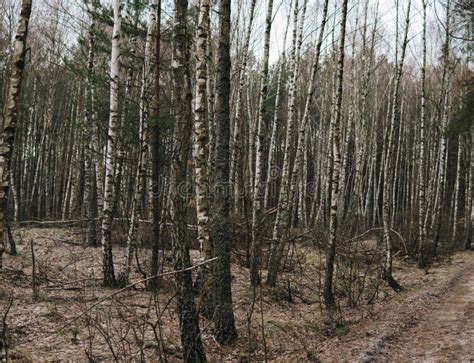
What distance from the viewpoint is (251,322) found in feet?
20.7

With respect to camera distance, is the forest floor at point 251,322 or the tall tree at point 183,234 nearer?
the tall tree at point 183,234

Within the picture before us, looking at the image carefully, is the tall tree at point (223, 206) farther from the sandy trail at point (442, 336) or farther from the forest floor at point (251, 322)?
the sandy trail at point (442, 336)

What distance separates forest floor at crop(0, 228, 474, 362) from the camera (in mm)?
4852

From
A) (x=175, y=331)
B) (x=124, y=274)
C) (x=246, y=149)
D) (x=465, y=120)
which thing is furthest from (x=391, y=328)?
(x=246, y=149)

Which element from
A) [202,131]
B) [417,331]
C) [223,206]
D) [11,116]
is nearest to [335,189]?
[417,331]

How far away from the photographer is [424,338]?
5855mm

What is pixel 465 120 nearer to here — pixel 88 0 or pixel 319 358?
pixel 319 358

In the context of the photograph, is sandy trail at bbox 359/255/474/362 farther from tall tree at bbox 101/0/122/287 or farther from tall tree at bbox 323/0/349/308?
tall tree at bbox 101/0/122/287

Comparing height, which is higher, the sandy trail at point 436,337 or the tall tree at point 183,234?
the tall tree at point 183,234

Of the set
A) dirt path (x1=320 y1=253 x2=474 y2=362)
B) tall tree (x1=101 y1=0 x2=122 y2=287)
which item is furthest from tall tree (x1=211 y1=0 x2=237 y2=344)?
tall tree (x1=101 y1=0 x2=122 y2=287)

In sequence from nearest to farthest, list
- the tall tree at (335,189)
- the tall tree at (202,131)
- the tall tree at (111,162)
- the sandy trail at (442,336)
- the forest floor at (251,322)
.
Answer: the forest floor at (251,322) → the tall tree at (202,131) → the sandy trail at (442,336) → the tall tree at (335,189) → the tall tree at (111,162)

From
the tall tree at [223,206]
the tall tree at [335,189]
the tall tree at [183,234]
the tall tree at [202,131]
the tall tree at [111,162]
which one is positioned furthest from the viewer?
the tall tree at [111,162]

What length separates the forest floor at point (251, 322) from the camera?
4852 mm

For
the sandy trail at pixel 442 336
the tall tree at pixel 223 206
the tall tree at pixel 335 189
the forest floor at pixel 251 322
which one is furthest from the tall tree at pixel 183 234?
the tall tree at pixel 335 189
